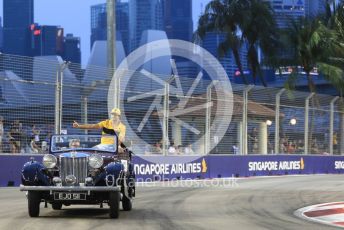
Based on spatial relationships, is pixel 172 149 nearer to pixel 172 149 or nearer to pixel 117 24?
pixel 172 149

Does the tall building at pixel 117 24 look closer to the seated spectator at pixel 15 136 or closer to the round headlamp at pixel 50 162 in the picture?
the seated spectator at pixel 15 136

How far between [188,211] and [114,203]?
209 cm

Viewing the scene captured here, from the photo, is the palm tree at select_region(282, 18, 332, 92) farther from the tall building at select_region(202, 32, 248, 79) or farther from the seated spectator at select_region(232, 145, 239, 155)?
the seated spectator at select_region(232, 145, 239, 155)

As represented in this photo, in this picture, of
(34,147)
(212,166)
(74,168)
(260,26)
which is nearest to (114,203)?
(74,168)

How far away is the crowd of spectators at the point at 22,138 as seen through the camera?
18406 millimetres

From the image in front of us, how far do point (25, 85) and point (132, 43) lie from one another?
84.4 metres

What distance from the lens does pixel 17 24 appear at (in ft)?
439

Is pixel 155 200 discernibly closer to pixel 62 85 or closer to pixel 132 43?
pixel 62 85

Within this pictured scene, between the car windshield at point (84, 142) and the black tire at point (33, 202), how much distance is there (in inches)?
46.4

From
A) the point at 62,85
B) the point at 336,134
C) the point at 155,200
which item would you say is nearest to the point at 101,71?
the point at 62,85

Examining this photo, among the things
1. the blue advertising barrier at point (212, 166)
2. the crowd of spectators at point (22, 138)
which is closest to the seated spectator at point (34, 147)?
the crowd of spectators at point (22, 138)

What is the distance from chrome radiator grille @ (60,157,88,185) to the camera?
35.3 feet

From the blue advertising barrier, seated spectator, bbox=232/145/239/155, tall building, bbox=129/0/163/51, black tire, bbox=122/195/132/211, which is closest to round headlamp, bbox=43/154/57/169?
black tire, bbox=122/195/132/211

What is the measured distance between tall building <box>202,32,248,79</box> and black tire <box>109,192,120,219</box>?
37.5m
